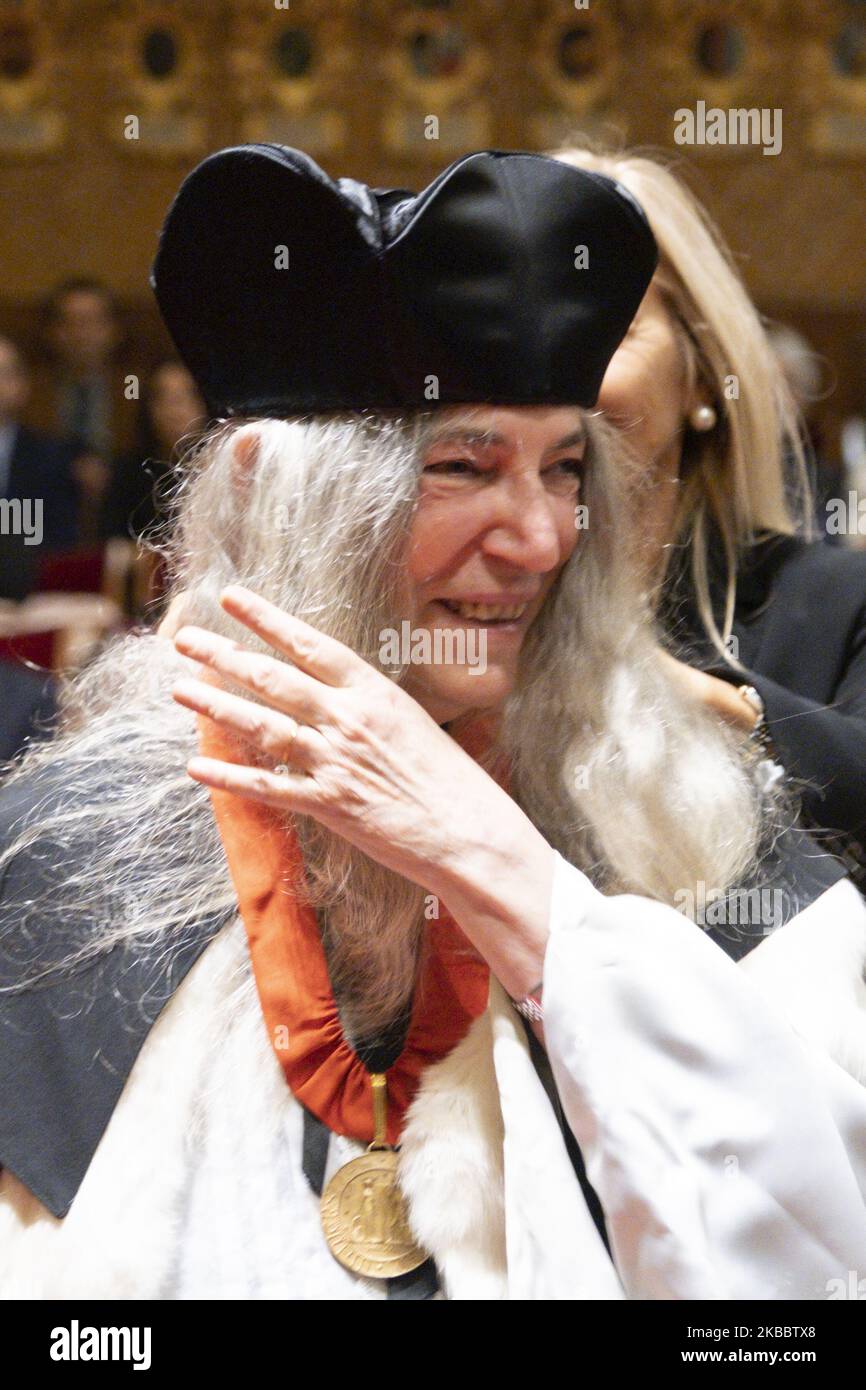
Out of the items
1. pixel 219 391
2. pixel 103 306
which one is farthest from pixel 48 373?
pixel 219 391

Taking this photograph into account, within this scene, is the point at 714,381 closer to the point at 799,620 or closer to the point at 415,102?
the point at 799,620

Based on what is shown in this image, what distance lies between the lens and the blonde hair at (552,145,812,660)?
2625mm

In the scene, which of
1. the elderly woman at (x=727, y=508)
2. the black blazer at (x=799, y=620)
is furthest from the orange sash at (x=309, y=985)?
the black blazer at (x=799, y=620)

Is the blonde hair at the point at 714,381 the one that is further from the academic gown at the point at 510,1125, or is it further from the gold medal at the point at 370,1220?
the gold medal at the point at 370,1220

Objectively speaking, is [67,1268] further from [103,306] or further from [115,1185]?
[103,306]

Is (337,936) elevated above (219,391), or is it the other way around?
(219,391)

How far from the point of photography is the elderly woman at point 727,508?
2.49m

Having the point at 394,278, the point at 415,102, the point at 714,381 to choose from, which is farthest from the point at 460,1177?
the point at 415,102

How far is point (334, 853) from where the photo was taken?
195cm

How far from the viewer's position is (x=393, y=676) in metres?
1.90

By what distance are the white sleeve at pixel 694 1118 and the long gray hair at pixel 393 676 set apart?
281 millimetres

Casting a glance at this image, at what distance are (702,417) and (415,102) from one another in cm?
613

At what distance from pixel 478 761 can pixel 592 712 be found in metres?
0.17
